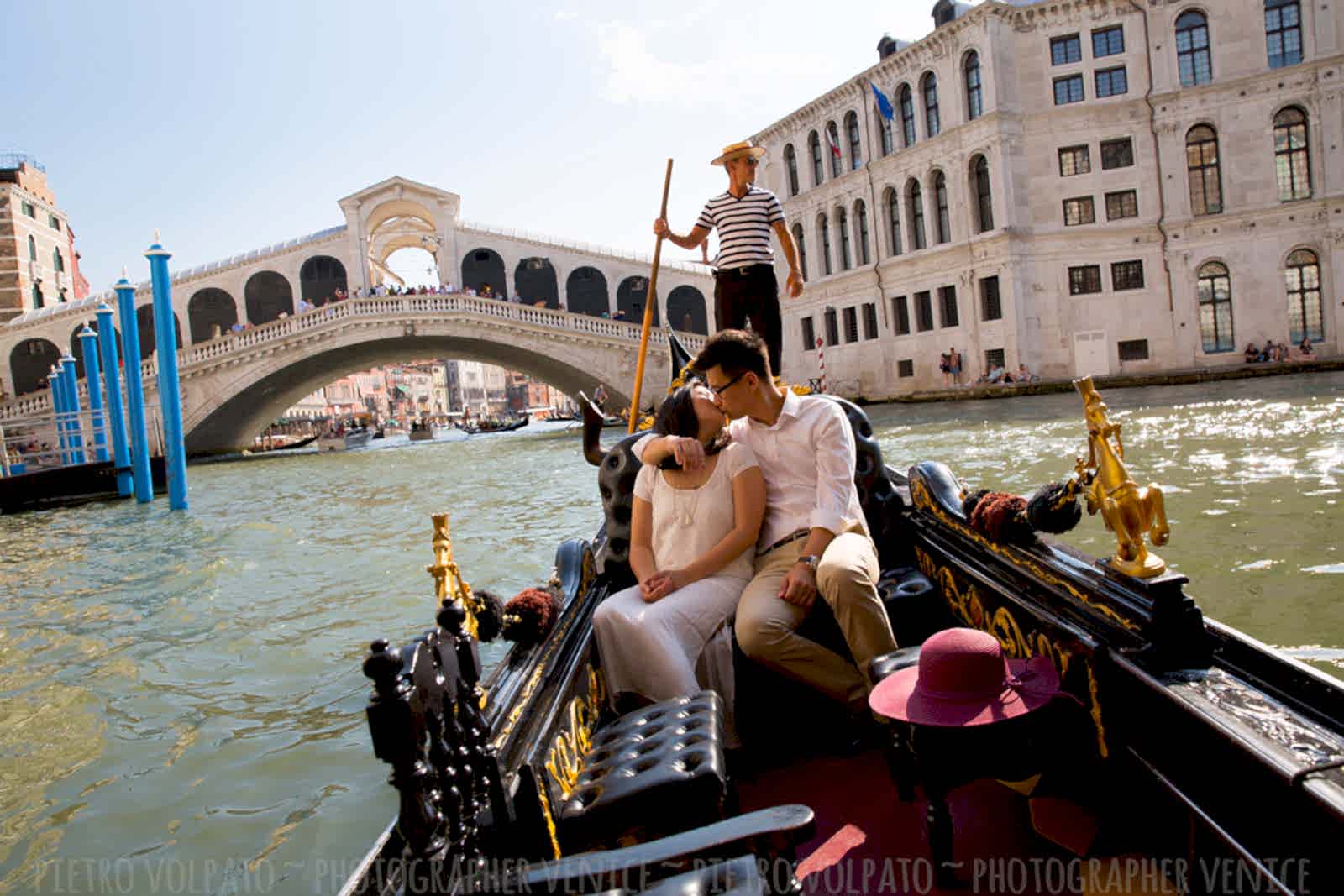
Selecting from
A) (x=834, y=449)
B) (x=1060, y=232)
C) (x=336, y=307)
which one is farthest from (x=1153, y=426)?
(x=336, y=307)

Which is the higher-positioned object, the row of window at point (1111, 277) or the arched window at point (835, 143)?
the arched window at point (835, 143)

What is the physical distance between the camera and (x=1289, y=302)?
15922mm

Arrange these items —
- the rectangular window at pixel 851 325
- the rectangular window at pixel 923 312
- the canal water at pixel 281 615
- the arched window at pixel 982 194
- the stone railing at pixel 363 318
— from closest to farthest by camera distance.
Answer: the canal water at pixel 281 615 < the arched window at pixel 982 194 < the stone railing at pixel 363 318 < the rectangular window at pixel 923 312 < the rectangular window at pixel 851 325

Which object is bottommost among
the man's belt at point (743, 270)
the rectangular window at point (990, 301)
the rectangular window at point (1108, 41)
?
the man's belt at point (743, 270)

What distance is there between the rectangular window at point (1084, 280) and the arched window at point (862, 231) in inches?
174

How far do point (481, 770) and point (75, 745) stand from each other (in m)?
2.40

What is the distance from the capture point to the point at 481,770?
3.48ft

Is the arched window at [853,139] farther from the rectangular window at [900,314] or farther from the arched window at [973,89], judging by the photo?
the rectangular window at [900,314]

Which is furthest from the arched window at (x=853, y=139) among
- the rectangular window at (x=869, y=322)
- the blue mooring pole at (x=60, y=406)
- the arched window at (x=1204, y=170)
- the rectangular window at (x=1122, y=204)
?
the blue mooring pole at (x=60, y=406)

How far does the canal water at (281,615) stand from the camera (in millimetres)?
2199

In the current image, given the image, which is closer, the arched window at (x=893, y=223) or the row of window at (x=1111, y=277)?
the row of window at (x=1111, y=277)

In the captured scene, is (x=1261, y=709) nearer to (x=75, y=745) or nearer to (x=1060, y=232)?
(x=75, y=745)

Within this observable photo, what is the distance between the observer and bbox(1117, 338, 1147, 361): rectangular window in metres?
16.8

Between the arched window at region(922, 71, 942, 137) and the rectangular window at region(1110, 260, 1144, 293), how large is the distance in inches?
172
